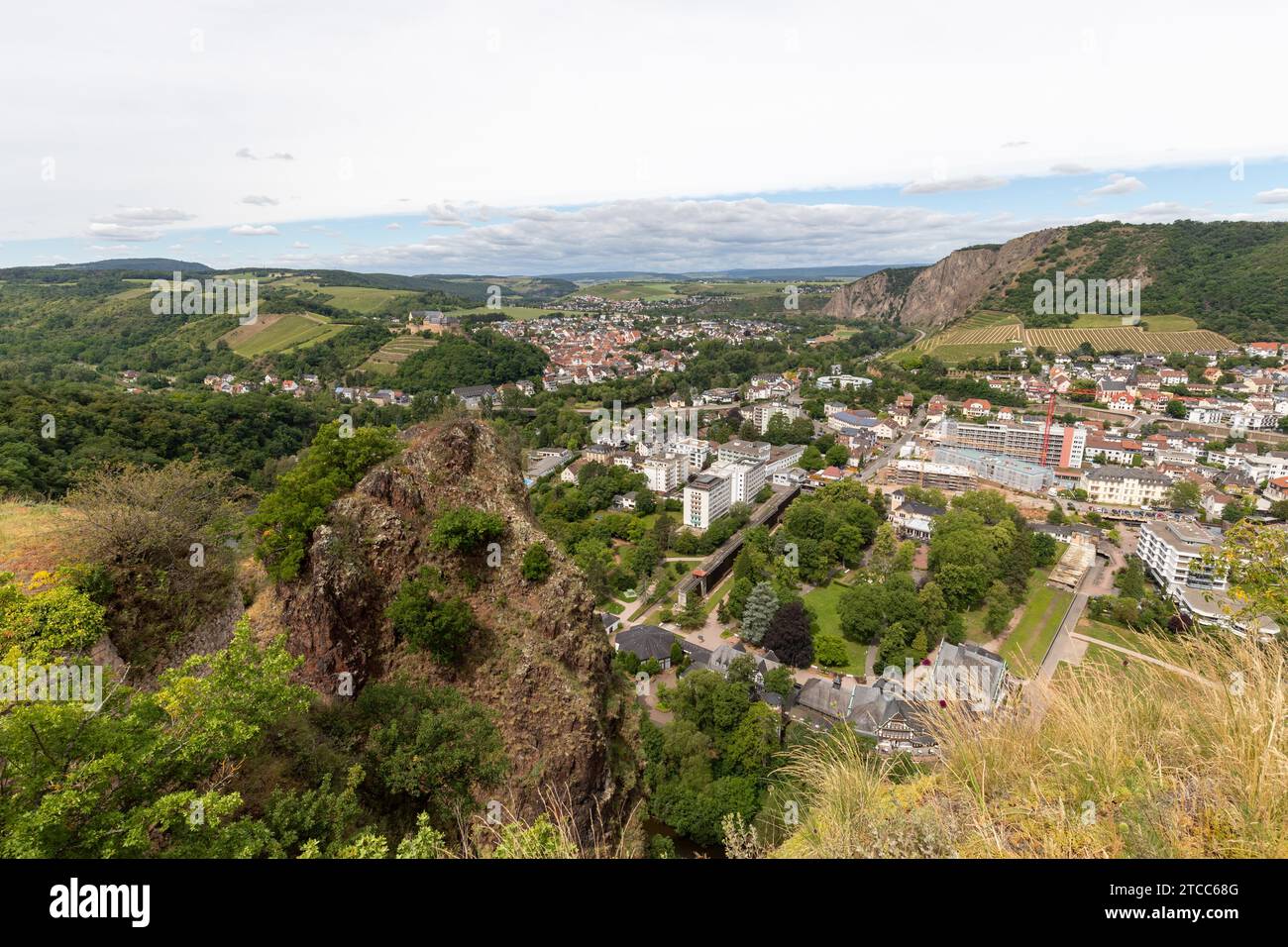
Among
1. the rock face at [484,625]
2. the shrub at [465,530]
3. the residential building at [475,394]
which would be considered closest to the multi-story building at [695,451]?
the residential building at [475,394]

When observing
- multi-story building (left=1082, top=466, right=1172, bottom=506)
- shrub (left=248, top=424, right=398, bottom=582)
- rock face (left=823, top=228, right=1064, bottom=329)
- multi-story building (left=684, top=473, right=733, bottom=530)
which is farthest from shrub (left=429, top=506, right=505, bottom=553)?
rock face (left=823, top=228, right=1064, bottom=329)

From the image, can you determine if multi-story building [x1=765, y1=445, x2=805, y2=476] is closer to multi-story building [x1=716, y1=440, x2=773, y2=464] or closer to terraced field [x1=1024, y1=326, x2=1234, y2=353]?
multi-story building [x1=716, y1=440, x2=773, y2=464]

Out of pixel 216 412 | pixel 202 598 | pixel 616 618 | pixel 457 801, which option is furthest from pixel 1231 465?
pixel 216 412

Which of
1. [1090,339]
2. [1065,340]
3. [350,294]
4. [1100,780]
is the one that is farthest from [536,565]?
[350,294]

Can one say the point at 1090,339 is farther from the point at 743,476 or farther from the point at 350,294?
the point at 350,294

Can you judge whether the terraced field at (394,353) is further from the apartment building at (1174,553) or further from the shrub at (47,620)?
the apartment building at (1174,553)

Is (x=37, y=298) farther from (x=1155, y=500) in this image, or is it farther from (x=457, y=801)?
(x=1155, y=500)
